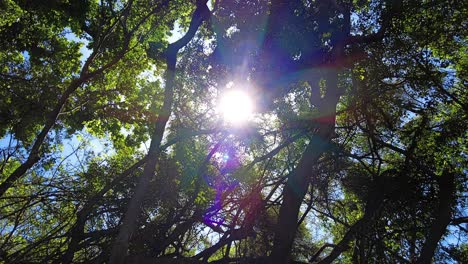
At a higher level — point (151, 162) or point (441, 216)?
point (151, 162)

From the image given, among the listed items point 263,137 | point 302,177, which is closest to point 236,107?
point 263,137

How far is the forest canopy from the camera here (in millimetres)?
7316

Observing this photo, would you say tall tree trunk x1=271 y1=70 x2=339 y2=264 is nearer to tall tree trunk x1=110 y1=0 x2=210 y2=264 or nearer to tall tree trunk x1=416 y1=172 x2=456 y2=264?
tall tree trunk x1=110 y1=0 x2=210 y2=264

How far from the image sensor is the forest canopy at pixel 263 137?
288 inches

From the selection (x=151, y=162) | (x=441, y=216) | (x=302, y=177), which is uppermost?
(x=302, y=177)

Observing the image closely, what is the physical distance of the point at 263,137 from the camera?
9.48 metres

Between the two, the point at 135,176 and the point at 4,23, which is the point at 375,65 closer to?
the point at 135,176

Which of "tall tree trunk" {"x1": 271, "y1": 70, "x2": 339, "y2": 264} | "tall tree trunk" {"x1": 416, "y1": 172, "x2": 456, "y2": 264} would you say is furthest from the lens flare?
"tall tree trunk" {"x1": 416, "y1": 172, "x2": 456, "y2": 264}

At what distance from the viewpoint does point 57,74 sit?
11625 millimetres

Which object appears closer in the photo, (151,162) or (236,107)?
(151,162)

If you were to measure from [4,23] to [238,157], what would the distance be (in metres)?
7.60

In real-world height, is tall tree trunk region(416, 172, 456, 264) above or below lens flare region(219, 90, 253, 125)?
below

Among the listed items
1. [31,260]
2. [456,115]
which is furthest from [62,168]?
[456,115]

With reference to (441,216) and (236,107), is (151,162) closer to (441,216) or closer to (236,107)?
(236,107)
